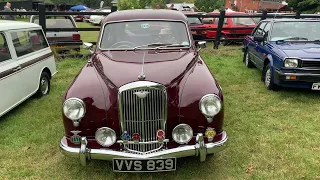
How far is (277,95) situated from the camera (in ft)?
21.7

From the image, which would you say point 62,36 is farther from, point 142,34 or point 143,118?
point 143,118

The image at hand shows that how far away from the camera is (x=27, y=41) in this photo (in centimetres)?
627

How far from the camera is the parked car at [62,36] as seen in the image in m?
10.5

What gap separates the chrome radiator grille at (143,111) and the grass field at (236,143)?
553 mm

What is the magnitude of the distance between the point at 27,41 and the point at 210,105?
445cm

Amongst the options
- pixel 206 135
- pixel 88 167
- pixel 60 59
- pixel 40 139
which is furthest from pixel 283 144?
pixel 60 59

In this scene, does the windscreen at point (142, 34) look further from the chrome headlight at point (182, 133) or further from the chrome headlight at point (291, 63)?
the chrome headlight at point (291, 63)

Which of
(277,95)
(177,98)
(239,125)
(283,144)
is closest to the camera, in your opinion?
(177,98)

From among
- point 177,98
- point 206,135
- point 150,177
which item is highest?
point 177,98

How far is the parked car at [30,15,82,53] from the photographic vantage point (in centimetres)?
1045

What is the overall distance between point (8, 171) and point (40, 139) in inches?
35.8

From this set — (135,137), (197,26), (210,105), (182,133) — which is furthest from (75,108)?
(197,26)

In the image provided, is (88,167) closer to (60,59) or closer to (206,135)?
(206,135)

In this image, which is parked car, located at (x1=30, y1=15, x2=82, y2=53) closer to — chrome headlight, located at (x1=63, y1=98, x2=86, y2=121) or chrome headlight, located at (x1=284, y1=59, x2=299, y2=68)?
chrome headlight, located at (x1=284, y1=59, x2=299, y2=68)
